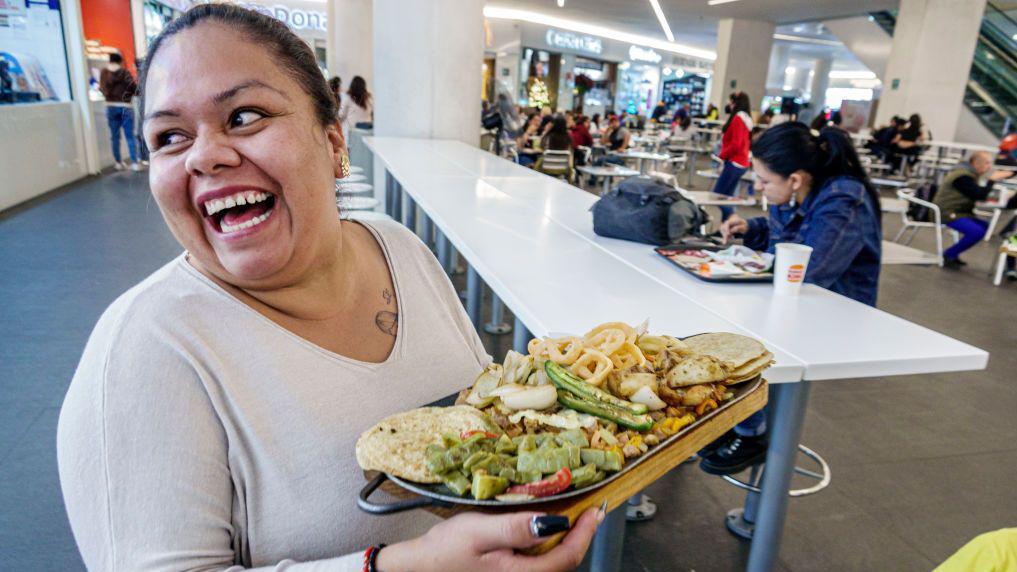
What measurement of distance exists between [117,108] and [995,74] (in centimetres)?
1732

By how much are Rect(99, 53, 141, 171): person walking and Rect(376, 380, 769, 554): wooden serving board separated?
33.3 feet

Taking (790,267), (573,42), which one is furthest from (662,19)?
(790,267)

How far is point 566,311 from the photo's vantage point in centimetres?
166

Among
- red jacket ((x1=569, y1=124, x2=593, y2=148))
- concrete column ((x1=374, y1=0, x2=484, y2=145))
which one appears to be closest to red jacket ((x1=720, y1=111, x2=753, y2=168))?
concrete column ((x1=374, y1=0, x2=484, y2=145))

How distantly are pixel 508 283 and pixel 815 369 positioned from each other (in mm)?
861

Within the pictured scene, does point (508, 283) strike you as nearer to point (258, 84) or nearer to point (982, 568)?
point (258, 84)

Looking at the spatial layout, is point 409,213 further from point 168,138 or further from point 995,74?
point 995,74

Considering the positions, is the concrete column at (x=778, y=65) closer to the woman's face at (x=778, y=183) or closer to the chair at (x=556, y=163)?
the chair at (x=556, y=163)

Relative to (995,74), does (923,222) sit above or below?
below

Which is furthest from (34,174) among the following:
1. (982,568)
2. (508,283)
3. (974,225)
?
(974,225)

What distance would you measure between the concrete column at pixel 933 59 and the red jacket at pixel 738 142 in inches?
347

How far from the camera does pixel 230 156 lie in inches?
35.0

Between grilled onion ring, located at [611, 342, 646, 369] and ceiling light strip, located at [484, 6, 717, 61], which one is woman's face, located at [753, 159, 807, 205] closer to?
grilled onion ring, located at [611, 342, 646, 369]

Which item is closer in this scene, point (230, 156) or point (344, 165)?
point (230, 156)
